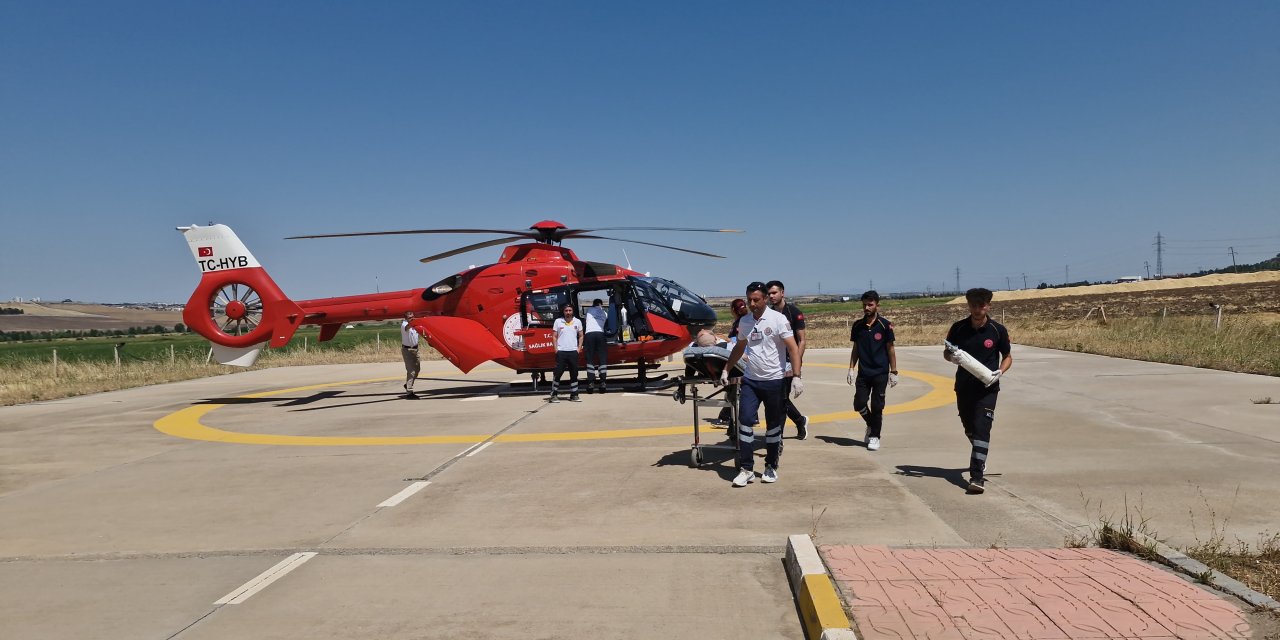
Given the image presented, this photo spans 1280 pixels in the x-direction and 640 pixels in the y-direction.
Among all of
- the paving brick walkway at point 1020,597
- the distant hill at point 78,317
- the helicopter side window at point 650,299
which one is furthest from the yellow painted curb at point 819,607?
the distant hill at point 78,317

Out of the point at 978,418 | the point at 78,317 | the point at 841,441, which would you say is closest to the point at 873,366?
the point at 841,441

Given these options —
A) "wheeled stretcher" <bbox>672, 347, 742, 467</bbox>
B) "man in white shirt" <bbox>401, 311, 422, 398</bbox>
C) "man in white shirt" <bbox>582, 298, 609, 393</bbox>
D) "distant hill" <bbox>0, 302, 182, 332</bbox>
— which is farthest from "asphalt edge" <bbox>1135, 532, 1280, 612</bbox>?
"distant hill" <bbox>0, 302, 182, 332</bbox>

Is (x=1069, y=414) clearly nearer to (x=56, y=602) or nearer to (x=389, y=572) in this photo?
(x=389, y=572)

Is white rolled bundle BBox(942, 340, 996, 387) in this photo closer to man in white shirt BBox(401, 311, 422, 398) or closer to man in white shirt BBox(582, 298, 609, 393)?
man in white shirt BBox(582, 298, 609, 393)

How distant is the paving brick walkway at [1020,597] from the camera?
137 inches

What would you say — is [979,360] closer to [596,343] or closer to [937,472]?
[937,472]

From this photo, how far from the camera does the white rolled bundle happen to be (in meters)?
6.47

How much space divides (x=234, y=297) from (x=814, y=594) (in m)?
15.2

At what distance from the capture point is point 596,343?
13.8 m

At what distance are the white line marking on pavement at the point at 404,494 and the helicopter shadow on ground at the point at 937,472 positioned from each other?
4.67 metres

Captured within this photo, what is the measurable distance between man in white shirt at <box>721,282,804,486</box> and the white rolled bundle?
1.40 metres

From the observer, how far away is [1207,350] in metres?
16.5

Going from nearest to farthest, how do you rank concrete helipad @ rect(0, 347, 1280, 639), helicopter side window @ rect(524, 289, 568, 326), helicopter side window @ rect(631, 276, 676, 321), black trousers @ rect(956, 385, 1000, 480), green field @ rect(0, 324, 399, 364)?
concrete helipad @ rect(0, 347, 1280, 639)
black trousers @ rect(956, 385, 1000, 480)
helicopter side window @ rect(631, 276, 676, 321)
helicopter side window @ rect(524, 289, 568, 326)
green field @ rect(0, 324, 399, 364)

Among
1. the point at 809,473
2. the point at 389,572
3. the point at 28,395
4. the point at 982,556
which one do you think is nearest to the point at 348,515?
the point at 389,572
